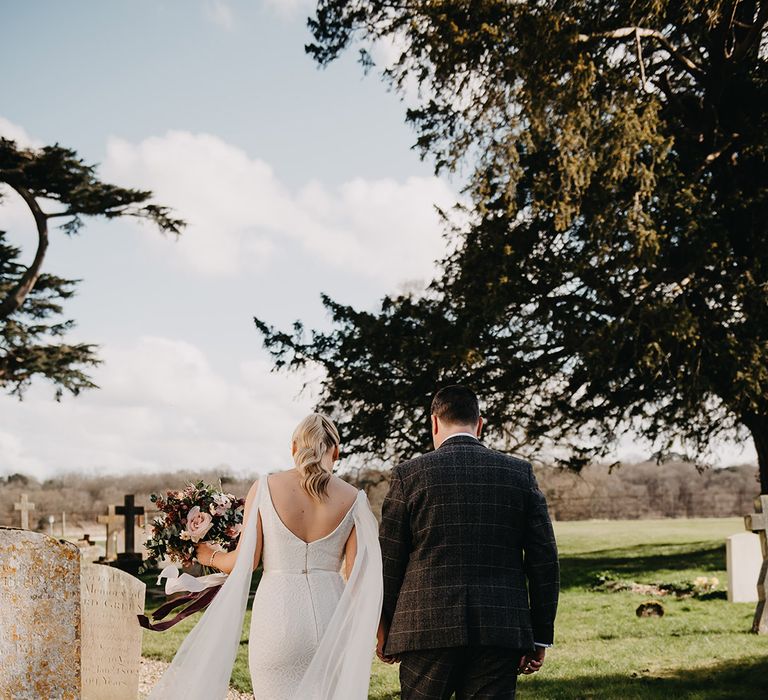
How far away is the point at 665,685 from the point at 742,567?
5997mm

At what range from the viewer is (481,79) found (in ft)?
49.1

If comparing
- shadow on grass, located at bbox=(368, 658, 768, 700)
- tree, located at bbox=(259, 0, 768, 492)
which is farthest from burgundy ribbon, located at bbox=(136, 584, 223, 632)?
tree, located at bbox=(259, 0, 768, 492)

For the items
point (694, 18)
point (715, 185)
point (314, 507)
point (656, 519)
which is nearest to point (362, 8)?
point (694, 18)

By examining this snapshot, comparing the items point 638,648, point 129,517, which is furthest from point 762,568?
point 129,517

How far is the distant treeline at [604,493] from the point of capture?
123 ft

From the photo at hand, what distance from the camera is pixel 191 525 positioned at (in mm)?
5684

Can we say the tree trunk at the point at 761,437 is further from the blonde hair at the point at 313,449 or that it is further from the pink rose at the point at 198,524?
the blonde hair at the point at 313,449

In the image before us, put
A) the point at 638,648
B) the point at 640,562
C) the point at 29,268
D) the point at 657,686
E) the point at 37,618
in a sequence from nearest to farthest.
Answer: the point at 37,618, the point at 657,686, the point at 638,648, the point at 640,562, the point at 29,268

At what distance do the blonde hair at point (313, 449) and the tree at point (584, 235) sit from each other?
1024 centimetres

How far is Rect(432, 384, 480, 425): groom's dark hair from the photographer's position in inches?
176

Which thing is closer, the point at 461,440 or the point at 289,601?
the point at 461,440

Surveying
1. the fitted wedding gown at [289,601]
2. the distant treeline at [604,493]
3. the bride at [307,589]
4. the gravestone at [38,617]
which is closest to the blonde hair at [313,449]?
the bride at [307,589]

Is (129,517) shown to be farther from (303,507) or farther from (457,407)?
(457,407)

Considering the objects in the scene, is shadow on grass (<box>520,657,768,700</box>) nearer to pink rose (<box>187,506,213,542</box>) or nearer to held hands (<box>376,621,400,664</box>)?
pink rose (<box>187,506,213,542</box>)
